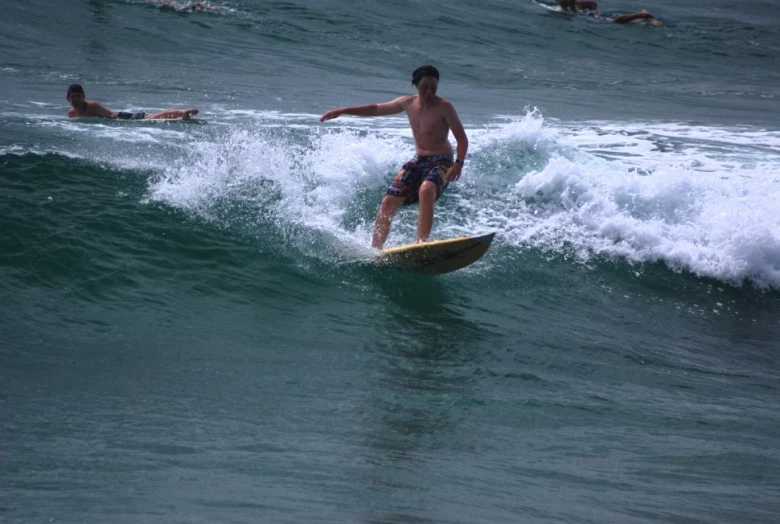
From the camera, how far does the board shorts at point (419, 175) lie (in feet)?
21.4

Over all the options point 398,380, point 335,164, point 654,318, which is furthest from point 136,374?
point 335,164

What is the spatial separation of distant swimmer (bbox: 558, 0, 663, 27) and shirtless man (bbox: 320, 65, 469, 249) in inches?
895

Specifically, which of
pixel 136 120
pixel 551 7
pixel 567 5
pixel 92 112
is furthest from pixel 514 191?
pixel 551 7

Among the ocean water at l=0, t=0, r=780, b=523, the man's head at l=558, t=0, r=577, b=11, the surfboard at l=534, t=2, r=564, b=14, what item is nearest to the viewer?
the ocean water at l=0, t=0, r=780, b=523

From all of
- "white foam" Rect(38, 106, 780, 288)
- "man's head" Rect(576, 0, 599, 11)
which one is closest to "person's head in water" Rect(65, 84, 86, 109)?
"white foam" Rect(38, 106, 780, 288)

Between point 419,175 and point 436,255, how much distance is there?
67 cm

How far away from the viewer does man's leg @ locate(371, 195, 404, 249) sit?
21.8 feet

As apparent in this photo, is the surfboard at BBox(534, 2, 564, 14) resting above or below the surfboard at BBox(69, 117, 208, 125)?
above

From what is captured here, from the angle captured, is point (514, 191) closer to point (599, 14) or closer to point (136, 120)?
point (136, 120)

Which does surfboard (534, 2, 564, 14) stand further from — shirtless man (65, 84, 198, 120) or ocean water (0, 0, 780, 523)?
shirtless man (65, 84, 198, 120)

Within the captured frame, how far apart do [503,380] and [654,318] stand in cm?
223

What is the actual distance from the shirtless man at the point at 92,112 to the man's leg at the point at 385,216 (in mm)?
5162

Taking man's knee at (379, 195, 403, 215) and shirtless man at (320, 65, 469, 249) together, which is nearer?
shirtless man at (320, 65, 469, 249)

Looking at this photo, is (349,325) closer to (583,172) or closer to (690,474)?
(690,474)
